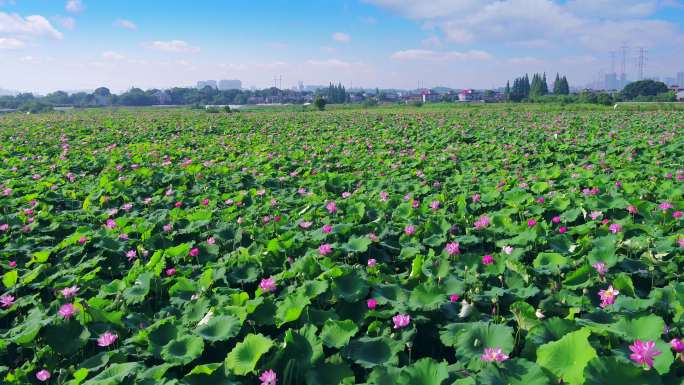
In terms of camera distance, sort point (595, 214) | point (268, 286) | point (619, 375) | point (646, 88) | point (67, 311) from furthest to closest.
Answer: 1. point (646, 88)
2. point (595, 214)
3. point (268, 286)
4. point (67, 311)
5. point (619, 375)

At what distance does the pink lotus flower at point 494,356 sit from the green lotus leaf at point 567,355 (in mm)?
132

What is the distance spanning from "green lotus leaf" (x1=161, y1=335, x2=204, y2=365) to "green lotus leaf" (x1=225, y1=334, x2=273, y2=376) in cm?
17

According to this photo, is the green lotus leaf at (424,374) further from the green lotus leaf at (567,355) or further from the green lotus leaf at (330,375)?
the green lotus leaf at (567,355)

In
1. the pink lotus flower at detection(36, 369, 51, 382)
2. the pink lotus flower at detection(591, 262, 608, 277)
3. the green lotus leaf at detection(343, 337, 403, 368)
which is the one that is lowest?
the pink lotus flower at detection(36, 369, 51, 382)

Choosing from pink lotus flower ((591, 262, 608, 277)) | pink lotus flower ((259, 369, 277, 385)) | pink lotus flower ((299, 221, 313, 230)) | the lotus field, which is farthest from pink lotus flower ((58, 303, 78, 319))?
pink lotus flower ((591, 262, 608, 277))

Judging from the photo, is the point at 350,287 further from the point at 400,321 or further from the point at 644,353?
the point at 644,353

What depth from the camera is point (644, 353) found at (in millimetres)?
1630

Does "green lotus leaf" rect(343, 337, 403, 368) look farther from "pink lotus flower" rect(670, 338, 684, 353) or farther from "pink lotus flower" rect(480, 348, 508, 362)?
"pink lotus flower" rect(670, 338, 684, 353)

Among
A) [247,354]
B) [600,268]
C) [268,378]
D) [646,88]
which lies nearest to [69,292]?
[247,354]

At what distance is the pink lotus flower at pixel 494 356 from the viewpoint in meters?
1.76

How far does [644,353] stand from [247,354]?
156cm

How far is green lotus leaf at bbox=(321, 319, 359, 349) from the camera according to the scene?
78.5 inches

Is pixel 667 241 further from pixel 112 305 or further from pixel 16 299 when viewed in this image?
pixel 16 299

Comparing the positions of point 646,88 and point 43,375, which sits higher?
point 646,88
